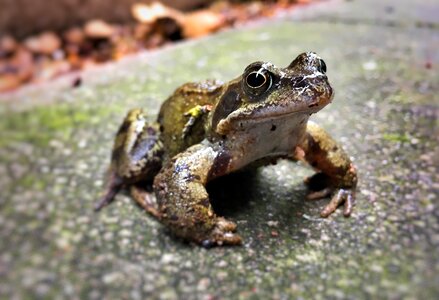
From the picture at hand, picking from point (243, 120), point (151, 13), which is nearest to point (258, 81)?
point (243, 120)

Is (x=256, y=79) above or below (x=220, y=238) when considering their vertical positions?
above

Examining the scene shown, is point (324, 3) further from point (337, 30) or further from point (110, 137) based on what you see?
point (110, 137)

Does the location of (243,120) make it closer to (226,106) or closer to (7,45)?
(226,106)

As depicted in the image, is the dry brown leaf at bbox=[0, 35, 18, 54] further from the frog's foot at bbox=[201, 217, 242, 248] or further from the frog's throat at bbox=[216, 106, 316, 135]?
the frog's foot at bbox=[201, 217, 242, 248]

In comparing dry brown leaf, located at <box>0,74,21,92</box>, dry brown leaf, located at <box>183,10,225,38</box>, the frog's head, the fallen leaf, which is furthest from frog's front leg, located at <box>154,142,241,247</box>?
the fallen leaf

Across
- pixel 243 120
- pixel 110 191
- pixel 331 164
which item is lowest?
pixel 110 191
